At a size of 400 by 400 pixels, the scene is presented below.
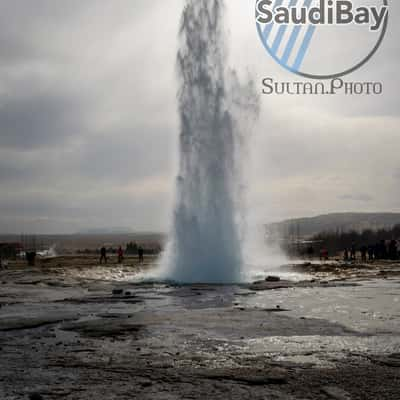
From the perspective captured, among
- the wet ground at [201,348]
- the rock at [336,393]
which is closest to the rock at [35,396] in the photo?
the wet ground at [201,348]

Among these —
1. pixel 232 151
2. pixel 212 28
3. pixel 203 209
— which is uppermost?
pixel 212 28

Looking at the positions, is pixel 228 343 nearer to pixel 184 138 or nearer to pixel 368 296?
pixel 368 296

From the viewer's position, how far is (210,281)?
2462 centimetres

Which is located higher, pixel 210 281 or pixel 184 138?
pixel 184 138

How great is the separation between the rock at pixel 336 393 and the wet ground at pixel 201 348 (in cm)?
1

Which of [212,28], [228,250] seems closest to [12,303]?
[228,250]

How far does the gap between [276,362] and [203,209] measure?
19319 millimetres

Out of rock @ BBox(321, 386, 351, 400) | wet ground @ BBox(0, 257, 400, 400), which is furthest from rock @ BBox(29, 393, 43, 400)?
rock @ BBox(321, 386, 351, 400)

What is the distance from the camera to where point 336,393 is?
240 inches

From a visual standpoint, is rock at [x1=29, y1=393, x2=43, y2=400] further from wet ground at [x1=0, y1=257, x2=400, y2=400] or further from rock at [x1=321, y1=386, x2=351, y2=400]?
rock at [x1=321, y1=386, x2=351, y2=400]

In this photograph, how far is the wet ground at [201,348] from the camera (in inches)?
251

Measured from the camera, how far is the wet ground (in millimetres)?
6379

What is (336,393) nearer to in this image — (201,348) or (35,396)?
(201,348)

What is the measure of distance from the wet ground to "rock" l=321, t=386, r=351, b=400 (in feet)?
0.04
